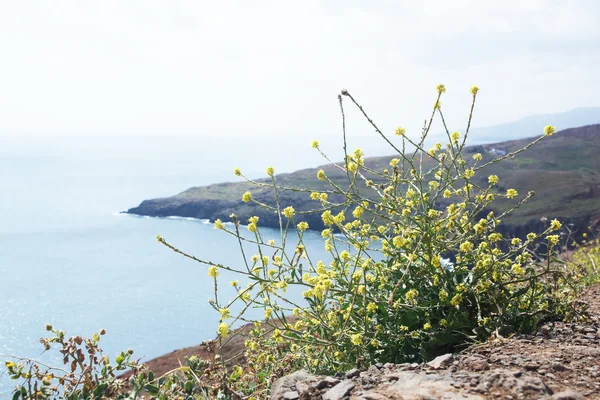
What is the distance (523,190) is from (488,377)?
252ft

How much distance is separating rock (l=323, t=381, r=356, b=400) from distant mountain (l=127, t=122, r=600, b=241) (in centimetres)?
5655

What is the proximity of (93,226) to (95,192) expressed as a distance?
2031 inches

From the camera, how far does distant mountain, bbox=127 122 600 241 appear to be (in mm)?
60531

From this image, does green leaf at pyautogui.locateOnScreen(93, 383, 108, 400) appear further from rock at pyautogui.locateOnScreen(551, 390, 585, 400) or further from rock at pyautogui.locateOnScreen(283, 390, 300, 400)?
rock at pyautogui.locateOnScreen(551, 390, 585, 400)

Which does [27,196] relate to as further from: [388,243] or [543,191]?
[388,243]

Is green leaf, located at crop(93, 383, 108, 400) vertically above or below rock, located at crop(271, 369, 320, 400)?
above

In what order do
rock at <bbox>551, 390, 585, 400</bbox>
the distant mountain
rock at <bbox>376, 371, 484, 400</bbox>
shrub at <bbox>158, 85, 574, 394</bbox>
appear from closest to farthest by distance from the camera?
rock at <bbox>551, 390, 585, 400</bbox> → rock at <bbox>376, 371, 484, 400</bbox> → shrub at <bbox>158, 85, 574, 394</bbox> → the distant mountain

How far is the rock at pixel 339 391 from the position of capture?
2564 mm

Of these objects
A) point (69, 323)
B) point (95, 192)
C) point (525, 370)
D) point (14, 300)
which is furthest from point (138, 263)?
point (95, 192)

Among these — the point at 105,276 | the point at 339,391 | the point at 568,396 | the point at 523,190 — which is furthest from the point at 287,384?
the point at 523,190

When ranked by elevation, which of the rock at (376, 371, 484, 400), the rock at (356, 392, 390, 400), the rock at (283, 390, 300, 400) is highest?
the rock at (376, 371, 484, 400)

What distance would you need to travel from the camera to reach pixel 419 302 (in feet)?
12.7

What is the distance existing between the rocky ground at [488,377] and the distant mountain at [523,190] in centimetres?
5577

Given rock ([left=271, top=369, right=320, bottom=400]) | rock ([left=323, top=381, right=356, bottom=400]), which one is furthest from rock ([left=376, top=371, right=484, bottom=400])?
rock ([left=271, top=369, right=320, bottom=400])
